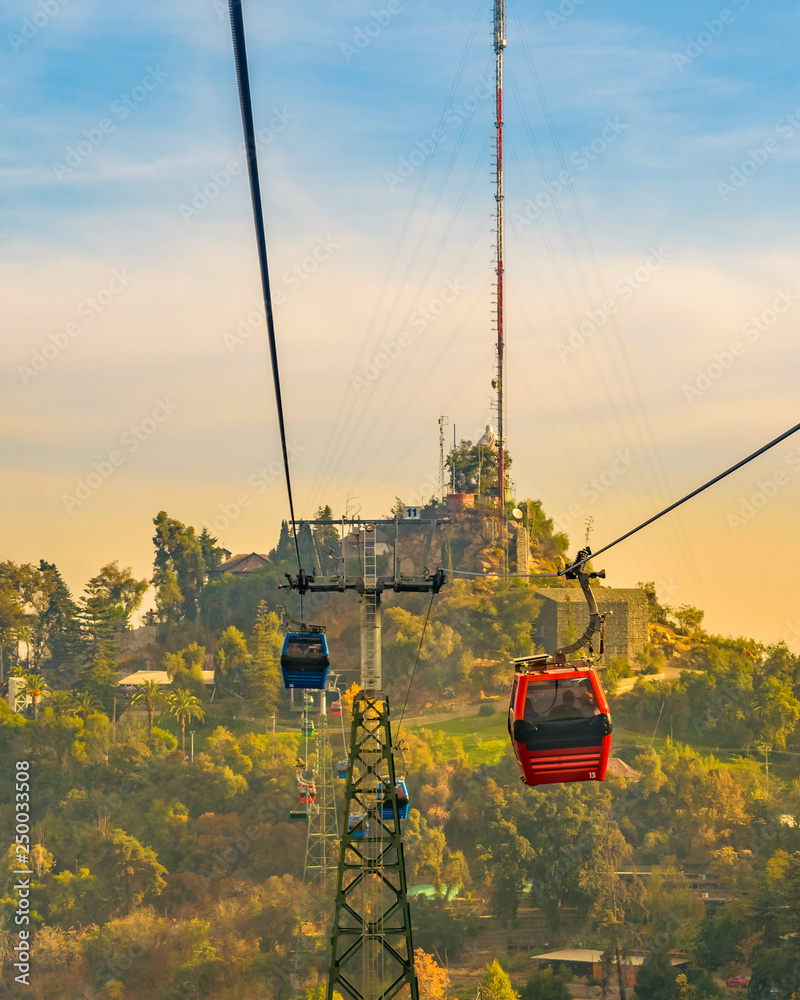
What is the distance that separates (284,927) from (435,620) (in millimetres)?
38563

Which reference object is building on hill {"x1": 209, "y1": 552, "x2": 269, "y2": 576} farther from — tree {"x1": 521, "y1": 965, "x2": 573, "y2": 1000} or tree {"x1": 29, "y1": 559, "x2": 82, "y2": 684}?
tree {"x1": 521, "y1": 965, "x2": 573, "y2": 1000}

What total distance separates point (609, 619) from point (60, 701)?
202ft

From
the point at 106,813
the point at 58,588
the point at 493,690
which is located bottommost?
the point at 106,813

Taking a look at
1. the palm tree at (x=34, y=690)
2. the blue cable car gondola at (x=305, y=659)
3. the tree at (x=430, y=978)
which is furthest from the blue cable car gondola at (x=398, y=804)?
the palm tree at (x=34, y=690)

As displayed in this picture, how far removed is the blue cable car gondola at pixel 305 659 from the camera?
35.9 metres

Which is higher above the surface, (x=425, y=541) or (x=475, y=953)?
(x=425, y=541)

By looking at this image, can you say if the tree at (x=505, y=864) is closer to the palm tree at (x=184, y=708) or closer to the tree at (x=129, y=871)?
the tree at (x=129, y=871)

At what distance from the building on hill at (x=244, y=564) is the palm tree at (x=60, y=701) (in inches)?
1205

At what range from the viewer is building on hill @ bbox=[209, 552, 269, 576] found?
169 metres

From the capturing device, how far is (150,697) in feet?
455

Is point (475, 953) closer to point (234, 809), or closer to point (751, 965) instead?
point (751, 965)

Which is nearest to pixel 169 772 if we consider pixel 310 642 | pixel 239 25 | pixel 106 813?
pixel 106 813

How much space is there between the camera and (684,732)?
12525cm

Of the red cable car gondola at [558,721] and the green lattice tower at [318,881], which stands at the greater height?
the red cable car gondola at [558,721]
